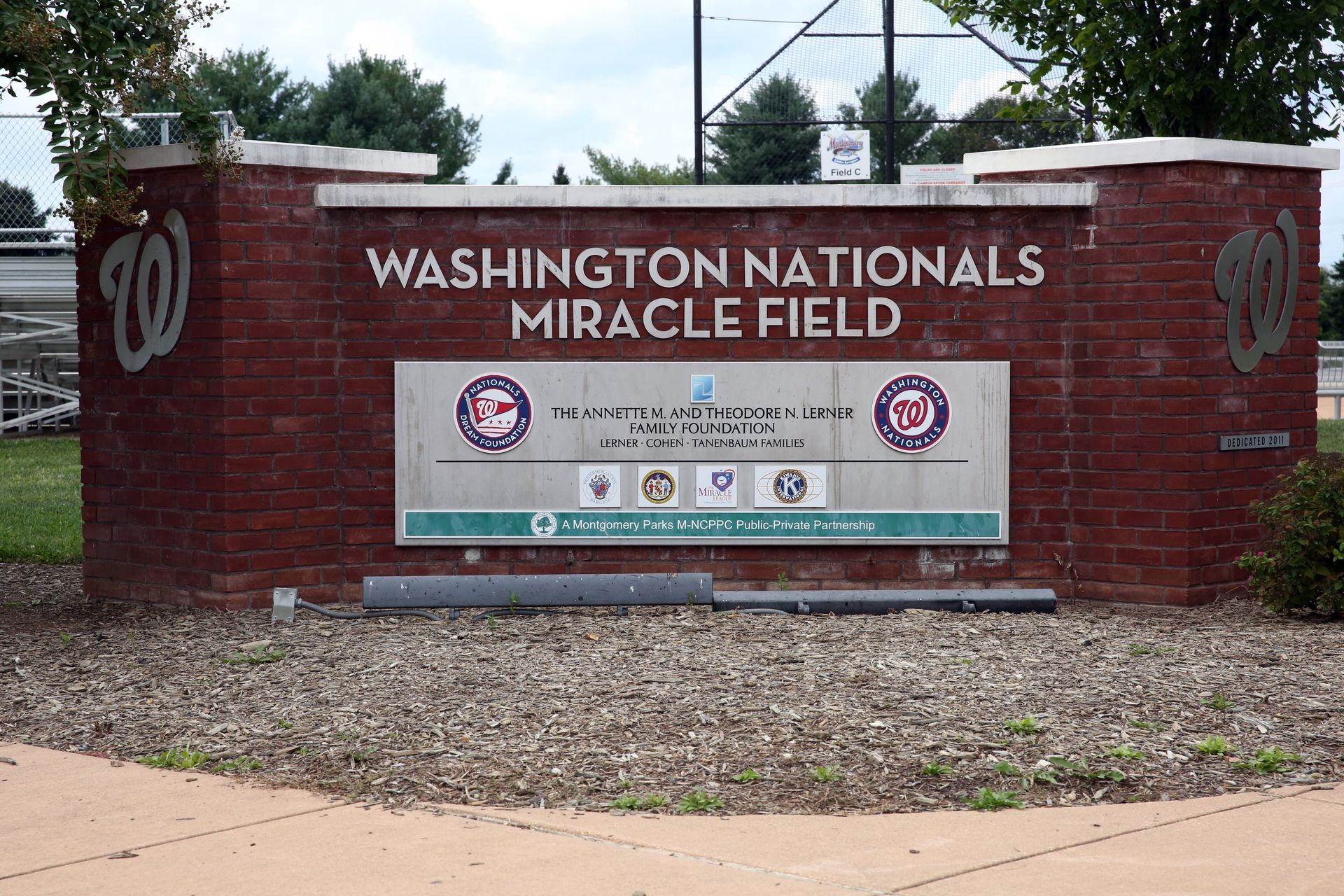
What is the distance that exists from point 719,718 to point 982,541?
11.4 feet

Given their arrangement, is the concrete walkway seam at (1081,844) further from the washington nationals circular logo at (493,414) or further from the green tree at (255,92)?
the green tree at (255,92)

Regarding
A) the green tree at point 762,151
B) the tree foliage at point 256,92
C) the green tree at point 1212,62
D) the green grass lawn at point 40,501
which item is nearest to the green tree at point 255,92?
the tree foliage at point 256,92

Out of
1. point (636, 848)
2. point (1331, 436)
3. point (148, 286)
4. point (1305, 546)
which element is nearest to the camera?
point (636, 848)

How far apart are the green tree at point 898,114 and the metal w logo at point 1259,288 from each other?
32.7 feet

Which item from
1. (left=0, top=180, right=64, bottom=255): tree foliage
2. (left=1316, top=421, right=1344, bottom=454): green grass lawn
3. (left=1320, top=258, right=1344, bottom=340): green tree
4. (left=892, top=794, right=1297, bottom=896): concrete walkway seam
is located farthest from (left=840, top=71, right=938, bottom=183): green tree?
(left=1320, top=258, right=1344, bottom=340): green tree

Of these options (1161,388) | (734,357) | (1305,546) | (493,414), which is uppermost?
(734,357)

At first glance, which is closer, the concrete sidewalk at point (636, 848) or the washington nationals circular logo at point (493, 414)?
the concrete sidewalk at point (636, 848)

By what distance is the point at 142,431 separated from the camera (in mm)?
8836

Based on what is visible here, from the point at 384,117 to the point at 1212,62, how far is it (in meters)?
43.7

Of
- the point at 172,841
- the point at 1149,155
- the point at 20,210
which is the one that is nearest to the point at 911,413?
the point at 1149,155

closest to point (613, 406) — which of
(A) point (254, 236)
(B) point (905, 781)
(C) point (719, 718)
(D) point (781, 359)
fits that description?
(D) point (781, 359)

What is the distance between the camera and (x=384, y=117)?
52.1m

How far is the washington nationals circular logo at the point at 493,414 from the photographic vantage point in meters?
8.74

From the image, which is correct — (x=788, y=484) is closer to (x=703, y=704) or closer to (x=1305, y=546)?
(x=1305, y=546)
